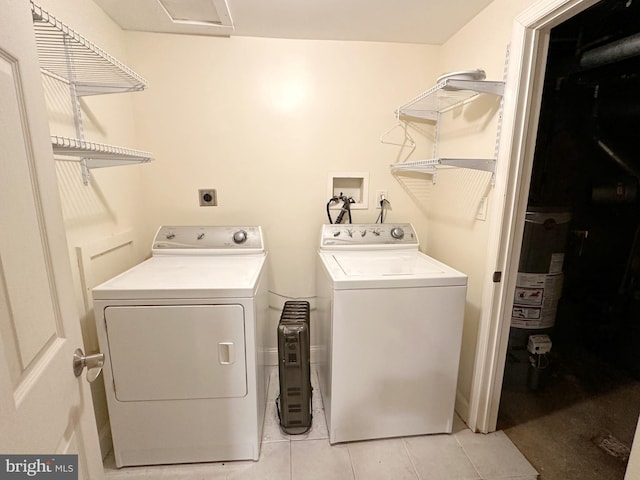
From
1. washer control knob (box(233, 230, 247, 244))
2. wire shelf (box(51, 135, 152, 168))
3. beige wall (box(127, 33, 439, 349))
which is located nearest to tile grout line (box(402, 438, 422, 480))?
beige wall (box(127, 33, 439, 349))

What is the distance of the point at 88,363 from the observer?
0.71m

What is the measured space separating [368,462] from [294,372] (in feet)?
1.83

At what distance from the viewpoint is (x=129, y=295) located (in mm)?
1275

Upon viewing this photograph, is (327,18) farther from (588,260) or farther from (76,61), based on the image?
(588,260)

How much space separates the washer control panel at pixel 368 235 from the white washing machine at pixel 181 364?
64 cm

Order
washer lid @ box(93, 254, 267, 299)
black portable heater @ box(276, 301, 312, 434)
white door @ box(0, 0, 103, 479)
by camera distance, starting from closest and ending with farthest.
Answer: white door @ box(0, 0, 103, 479) → washer lid @ box(93, 254, 267, 299) → black portable heater @ box(276, 301, 312, 434)

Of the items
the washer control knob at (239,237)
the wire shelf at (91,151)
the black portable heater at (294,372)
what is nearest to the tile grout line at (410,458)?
the black portable heater at (294,372)

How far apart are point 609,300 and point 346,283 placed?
2.42 m

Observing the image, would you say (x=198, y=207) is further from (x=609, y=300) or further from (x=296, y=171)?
(x=609, y=300)

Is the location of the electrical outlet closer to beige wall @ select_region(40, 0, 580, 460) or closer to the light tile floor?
beige wall @ select_region(40, 0, 580, 460)

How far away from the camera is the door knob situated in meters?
0.69

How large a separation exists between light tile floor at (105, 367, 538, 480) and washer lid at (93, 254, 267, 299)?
880 millimetres

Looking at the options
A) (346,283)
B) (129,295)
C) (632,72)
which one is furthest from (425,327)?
(632,72)

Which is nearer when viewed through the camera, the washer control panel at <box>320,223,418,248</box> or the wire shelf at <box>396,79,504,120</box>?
the wire shelf at <box>396,79,504,120</box>
